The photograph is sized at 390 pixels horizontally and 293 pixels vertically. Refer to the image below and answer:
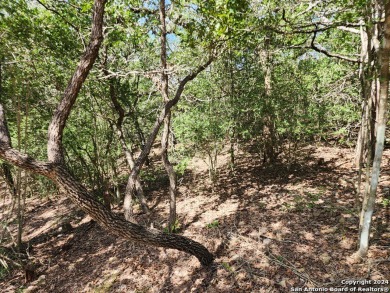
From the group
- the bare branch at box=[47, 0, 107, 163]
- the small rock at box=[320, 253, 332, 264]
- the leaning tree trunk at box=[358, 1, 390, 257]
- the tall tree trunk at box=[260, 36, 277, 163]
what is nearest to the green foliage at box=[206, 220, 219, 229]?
the small rock at box=[320, 253, 332, 264]

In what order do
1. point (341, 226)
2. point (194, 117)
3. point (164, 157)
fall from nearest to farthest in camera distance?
point (341, 226) < point (164, 157) < point (194, 117)

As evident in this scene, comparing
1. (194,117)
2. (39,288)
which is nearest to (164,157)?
(194,117)

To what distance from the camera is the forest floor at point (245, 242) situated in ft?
14.1

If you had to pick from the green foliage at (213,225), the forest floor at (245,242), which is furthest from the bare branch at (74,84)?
the green foliage at (213,225)

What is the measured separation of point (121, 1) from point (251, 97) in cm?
520

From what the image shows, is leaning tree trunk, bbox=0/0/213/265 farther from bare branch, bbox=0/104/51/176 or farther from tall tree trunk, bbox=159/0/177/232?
tall tree trunk, bbox=159/0/177/232

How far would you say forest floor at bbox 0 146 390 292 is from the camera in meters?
4.29

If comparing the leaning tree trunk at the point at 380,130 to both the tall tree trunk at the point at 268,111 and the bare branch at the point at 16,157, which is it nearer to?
the tall tree trunk at the point at 268,111

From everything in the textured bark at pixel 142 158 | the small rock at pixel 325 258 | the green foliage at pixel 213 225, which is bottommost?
the green foliage at pixel 213 225


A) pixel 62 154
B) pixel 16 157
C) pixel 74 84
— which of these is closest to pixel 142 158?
pixel 62 154

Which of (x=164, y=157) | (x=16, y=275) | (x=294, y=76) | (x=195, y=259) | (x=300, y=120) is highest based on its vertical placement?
(x=294, y=76)

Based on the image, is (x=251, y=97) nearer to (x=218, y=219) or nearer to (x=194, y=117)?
(x=194, y=117)

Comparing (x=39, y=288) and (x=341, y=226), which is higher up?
(x=341, y=226)

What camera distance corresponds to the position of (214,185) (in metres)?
9.55
